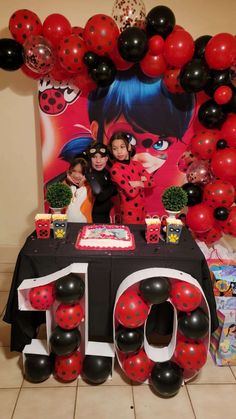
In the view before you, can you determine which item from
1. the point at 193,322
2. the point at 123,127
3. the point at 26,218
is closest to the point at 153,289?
the point at 193,322

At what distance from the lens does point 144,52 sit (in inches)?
93.4

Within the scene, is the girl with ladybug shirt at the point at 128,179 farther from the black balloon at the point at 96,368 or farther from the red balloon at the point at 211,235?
the black balloon at the point at 96,368

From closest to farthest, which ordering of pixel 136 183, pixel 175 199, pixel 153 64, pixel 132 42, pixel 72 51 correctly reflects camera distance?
pixel 175 199
pixel 132 42
pixel 72 51
pixel 153 64
pixel 136 183

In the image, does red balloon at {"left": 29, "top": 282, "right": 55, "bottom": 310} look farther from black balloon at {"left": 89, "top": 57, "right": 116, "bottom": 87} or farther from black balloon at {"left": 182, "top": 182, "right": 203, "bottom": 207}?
black balloon at {"left": 89, "top": 57, "right": 116, "bottom": 87}

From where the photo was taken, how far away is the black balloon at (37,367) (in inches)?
79.4

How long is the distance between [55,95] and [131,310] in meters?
1.87

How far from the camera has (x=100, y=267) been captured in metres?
2.01

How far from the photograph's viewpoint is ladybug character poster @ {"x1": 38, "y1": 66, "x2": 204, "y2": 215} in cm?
277

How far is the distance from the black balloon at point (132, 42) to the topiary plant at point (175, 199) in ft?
3.24

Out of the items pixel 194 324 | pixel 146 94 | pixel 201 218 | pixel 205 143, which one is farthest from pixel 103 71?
pixel 194 324

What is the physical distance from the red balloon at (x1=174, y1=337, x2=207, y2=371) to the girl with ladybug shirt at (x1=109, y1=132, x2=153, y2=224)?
3.59ft

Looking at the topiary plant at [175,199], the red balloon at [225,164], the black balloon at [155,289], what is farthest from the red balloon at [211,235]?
the black balloon at [155,289]

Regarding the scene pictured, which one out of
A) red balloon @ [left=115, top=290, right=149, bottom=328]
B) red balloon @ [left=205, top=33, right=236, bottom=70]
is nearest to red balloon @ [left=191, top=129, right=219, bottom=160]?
red balloon @ [left=205, top=33, right=236, bottom=70]

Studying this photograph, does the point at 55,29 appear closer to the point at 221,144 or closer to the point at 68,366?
the point at 221,144
